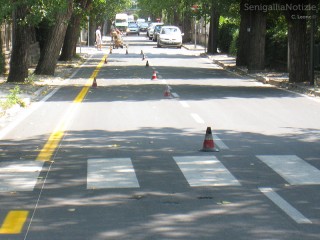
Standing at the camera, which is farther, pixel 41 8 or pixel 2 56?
pixel 2 56

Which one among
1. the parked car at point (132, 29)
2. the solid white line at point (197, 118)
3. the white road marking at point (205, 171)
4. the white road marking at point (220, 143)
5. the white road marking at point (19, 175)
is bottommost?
the solid white line at point (197, 118)

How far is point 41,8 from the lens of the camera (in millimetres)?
28172

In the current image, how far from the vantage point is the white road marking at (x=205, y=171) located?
32.7 ft

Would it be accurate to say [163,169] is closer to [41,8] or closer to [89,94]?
[89,94]

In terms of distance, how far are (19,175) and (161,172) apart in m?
1.81

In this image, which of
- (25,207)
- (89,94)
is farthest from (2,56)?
(25,207)

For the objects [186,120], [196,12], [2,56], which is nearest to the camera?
[186,120]

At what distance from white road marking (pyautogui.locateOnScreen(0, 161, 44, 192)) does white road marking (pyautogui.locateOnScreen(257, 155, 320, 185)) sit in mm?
3114

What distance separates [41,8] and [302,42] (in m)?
Result: 9.10

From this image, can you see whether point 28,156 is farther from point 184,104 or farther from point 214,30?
point 214,30

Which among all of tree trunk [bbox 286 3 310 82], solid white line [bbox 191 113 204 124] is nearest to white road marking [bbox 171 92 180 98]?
solid white line [bbox 191 113 204 124]

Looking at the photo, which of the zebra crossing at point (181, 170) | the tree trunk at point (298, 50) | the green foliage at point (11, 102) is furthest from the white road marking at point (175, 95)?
the zebra crossing at point (181, 170)

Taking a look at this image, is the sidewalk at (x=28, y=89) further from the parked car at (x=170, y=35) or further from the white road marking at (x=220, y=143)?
the parked car at (x=170, y=35)

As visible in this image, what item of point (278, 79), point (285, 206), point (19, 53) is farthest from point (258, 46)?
point (285, 206)
